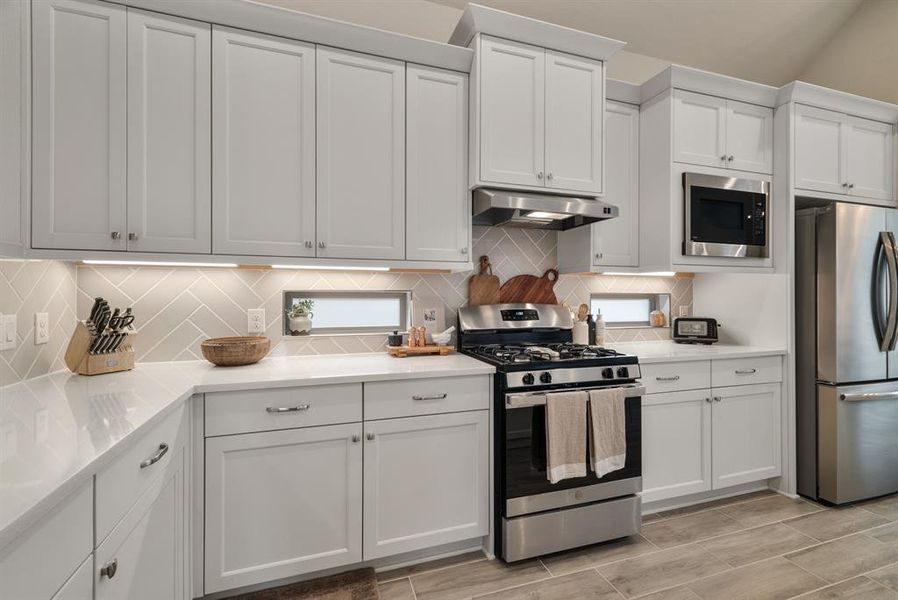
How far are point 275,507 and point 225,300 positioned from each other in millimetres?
1081

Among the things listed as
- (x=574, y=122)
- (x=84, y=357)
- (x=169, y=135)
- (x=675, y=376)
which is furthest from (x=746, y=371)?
(x=84, y=357)

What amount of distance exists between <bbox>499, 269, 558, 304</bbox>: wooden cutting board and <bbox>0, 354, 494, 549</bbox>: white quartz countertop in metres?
0.60

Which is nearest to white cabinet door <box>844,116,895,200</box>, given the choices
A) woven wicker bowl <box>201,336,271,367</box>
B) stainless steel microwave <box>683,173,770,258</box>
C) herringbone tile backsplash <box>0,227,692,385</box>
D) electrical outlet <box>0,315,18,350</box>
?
stainless steel microwave <box>683,173,770,258</box>

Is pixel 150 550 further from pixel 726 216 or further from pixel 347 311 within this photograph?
pixel 726 216

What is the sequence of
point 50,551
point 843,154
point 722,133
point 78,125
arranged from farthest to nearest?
point 843,154, point 722,133, point 78,125, point 50,551

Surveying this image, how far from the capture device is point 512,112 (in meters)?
2.35

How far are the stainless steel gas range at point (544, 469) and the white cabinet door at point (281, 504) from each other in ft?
2.20

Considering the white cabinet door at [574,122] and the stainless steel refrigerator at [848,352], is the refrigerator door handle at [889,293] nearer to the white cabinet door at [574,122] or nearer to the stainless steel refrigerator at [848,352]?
the stainless steel refrigerator at [848,352]

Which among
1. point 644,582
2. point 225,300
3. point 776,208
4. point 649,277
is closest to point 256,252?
point 225,300

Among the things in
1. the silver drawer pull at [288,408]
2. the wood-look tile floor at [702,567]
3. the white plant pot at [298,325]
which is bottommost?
the wood-look tile floor at [702,567]

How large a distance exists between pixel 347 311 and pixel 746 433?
253cm

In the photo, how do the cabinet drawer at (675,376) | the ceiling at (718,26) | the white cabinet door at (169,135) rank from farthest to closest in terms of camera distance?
1. the ceiling at (718,26)
2. the cabinet drawer at (675,376)
3. the white cabinet door at (169,135)

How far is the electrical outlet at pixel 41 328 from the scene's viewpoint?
1.78 metres

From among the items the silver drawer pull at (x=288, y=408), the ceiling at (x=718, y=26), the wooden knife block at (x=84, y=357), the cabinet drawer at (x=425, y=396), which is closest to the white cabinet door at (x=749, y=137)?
the ceiling at (x=718, y=26)
